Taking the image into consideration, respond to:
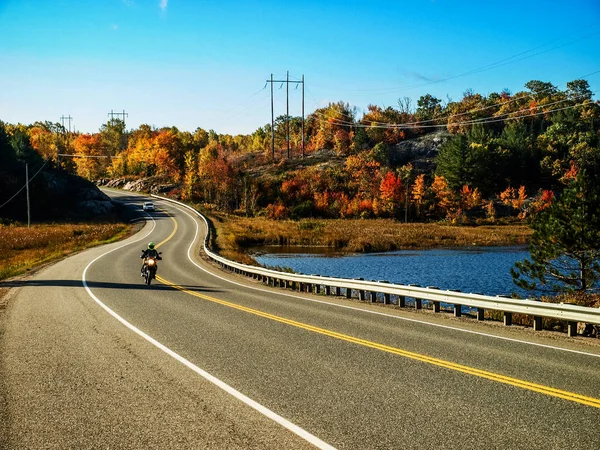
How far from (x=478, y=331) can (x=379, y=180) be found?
90718 millimetres

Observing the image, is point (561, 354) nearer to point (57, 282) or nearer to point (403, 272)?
point (57, 282)

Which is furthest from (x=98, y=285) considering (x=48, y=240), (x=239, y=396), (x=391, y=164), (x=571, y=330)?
(x=391, y=164)

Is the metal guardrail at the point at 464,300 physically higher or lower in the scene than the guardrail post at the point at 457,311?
higher

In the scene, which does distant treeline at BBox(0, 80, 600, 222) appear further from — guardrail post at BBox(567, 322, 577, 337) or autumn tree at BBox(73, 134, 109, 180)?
guardrail post at BBox(567, 322, 577, 337)

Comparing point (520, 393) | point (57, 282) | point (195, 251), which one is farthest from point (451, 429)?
point (195, 251)

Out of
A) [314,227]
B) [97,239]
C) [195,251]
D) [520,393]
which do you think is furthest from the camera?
[314,227]

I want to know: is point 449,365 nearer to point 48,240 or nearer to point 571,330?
point 571,330

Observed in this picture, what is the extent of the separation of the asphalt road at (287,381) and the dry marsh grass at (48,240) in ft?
77.2

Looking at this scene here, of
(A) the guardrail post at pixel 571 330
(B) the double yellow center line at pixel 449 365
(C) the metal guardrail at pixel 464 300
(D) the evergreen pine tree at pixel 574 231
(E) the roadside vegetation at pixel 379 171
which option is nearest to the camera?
(B) the double yellow center line at pixel 449 365

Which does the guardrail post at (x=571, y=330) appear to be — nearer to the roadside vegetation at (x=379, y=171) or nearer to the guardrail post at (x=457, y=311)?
the guardrail post at (x=457, y=311)

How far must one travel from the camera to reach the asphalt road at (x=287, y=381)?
559 centimetres

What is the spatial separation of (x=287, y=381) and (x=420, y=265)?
34.7 metres

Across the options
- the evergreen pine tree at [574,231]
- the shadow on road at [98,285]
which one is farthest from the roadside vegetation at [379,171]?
the evergreen pine tree at [574,231]

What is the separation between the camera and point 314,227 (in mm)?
70812
